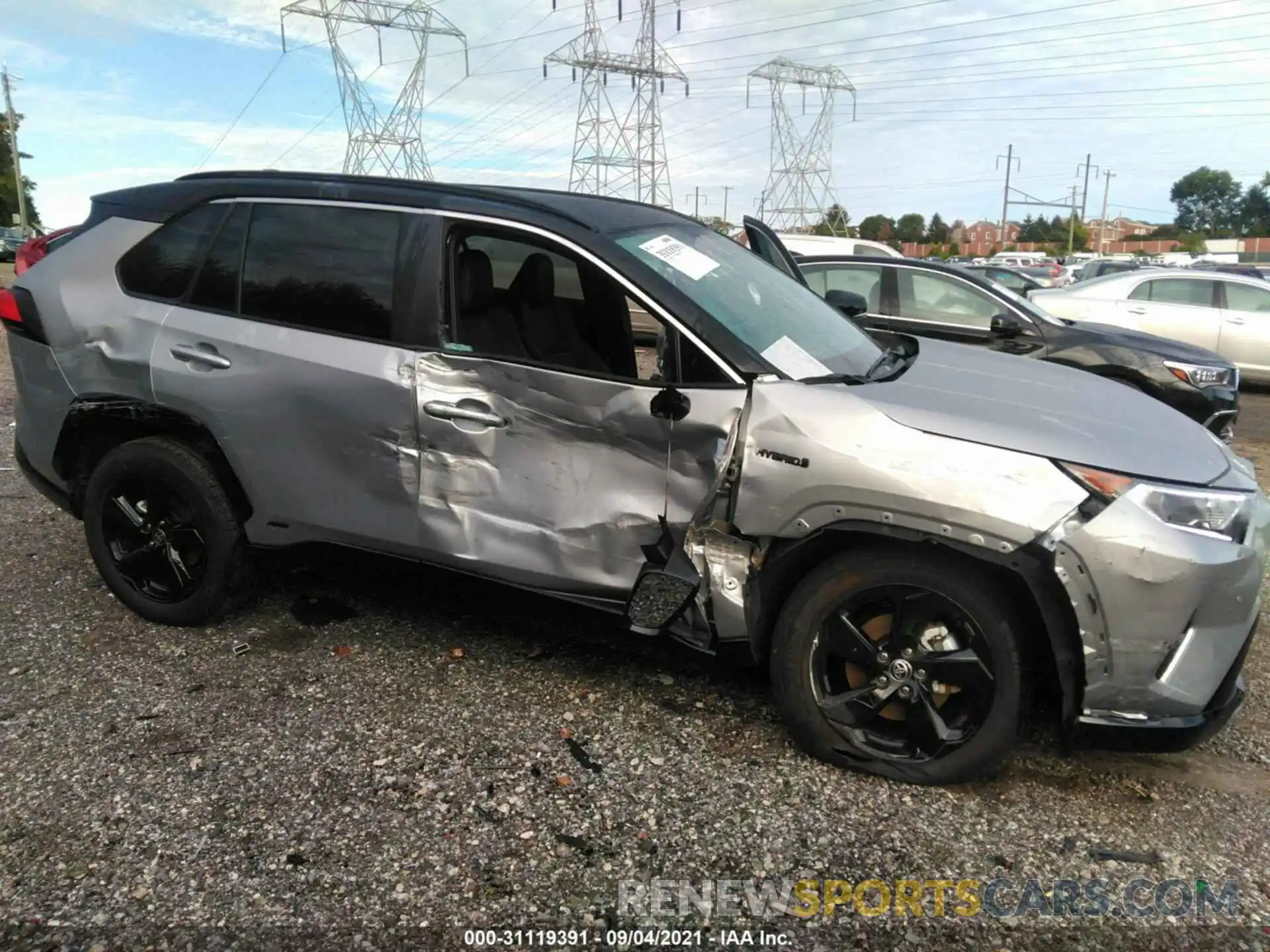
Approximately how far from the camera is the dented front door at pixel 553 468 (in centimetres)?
299

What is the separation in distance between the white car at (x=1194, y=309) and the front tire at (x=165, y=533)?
10062mm

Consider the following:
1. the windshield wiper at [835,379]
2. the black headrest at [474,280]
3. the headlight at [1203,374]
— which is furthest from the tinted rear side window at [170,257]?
the headlight at [1203,374]

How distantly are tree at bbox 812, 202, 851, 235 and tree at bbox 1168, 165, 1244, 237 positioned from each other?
7366cm

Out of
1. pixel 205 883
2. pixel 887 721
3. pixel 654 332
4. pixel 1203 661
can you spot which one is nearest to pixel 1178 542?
pixel 1203 661

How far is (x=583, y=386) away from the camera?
309 centimetres

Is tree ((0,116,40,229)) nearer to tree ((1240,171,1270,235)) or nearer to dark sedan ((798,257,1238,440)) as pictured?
dark sedan ((798,257,1238,440))

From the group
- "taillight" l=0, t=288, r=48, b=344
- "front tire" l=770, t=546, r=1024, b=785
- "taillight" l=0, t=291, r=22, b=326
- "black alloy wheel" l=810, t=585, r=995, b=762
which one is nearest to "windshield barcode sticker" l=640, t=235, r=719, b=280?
"front tire" l=770, t=546, r=1024, b=785

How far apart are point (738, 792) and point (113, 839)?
70.2 inches

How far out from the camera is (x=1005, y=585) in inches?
104

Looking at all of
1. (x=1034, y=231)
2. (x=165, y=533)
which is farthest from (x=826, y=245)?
(x=1034, y=231)

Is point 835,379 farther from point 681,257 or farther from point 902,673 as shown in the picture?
point 902,673

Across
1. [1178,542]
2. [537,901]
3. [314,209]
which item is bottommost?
[537,901]

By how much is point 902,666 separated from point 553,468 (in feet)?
4.20

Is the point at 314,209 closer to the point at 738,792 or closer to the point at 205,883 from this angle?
the point at 205,883
